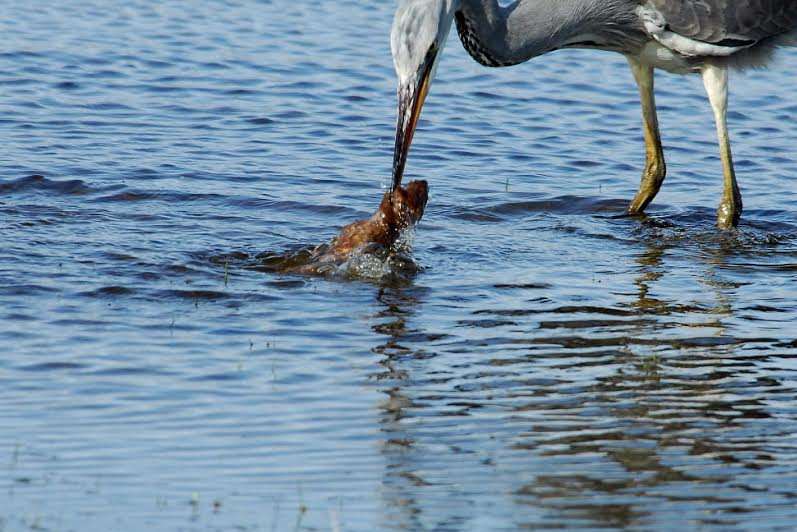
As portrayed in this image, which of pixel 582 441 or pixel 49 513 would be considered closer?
pixel 49 513

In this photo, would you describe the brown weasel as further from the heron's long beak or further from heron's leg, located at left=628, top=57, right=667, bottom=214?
heron's leg, located at left=628, top=57, right=667, bottom=214

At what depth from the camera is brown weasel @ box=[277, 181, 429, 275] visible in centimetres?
691

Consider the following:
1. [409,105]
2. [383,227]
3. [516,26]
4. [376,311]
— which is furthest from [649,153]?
[376,311]

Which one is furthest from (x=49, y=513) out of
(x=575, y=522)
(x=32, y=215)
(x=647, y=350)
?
(x=32, y=215)

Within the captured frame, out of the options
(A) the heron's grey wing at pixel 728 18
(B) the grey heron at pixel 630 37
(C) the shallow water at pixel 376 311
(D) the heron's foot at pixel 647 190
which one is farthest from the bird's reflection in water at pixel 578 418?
(D) the heron's foot at pixel 647 190

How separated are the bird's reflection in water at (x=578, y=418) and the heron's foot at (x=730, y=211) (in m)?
1.75

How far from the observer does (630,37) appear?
26.8 feet

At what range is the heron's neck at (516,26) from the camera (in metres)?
7.46

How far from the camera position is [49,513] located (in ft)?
13.0

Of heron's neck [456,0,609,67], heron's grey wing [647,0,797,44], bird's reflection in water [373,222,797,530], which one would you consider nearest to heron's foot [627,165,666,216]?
heron's grey wing [647,0,797,44]

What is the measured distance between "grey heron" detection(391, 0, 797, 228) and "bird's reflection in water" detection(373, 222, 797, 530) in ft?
3.79

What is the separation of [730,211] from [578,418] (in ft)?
12.5

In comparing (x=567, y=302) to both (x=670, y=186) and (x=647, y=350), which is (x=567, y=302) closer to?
(x=647, y=350)

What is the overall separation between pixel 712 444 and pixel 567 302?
1976 mm
